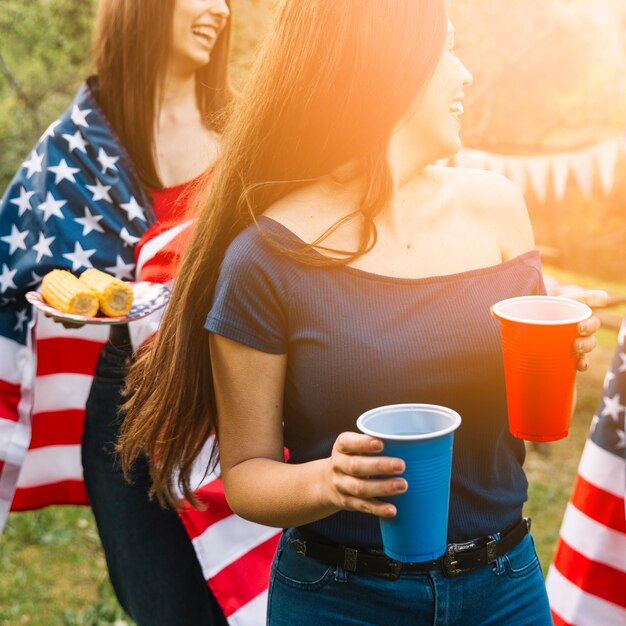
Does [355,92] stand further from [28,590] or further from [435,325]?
[28,590]

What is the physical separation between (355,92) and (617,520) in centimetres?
174

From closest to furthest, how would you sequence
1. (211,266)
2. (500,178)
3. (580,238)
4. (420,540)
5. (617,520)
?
(420,540), (211,266), (500,178), (617,520), (580,238)

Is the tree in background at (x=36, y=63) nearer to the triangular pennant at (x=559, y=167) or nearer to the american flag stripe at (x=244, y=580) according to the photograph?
the triangular pennant at (x=559, y=167)

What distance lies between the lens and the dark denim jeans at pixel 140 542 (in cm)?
280

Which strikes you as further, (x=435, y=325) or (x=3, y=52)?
(x=3, y=52)

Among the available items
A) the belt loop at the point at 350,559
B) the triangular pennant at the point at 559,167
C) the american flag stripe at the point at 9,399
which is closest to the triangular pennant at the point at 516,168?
the triangular pennant at the point at 559,167

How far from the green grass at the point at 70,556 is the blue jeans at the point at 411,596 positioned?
2.59 metres

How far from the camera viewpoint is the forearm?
5.08 ft

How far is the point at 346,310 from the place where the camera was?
5.55 feet

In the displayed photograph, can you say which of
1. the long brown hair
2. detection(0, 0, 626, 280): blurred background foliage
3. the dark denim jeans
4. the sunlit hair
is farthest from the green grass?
the long brown hair

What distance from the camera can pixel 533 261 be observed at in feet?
6.15

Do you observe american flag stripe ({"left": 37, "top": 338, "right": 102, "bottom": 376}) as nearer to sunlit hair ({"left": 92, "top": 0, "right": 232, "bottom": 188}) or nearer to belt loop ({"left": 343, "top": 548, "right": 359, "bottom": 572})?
sunlit hair ({"left": 92, "top": 0, "right": 232, "bottom": 188})

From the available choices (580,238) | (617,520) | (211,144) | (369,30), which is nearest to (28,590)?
(211,144)

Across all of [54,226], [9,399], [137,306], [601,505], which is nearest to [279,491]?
[137,306]
